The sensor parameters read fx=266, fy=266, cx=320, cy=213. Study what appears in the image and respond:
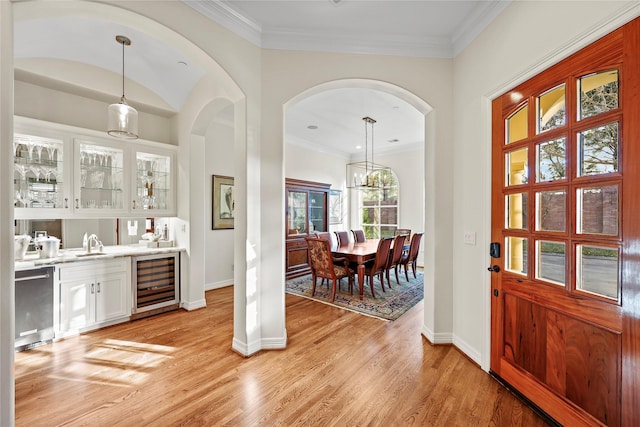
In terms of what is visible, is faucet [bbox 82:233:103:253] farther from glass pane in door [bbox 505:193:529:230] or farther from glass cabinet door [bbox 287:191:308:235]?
glass pane in door [bbox 505:193:529:230]

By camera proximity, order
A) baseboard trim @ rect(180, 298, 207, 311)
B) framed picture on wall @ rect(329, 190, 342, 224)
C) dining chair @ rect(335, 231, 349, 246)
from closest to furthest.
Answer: baseboard trim @ rect(180, 298, 207, 311) < dining chair @ rect(335, 231, 349, 246) < framed picture on wall @ rect(329, 190, 342, 224)

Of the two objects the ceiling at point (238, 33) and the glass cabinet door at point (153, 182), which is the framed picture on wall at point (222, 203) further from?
the ceiling at point (238, 33)

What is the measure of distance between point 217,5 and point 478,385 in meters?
3.73

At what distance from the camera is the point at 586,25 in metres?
1.48

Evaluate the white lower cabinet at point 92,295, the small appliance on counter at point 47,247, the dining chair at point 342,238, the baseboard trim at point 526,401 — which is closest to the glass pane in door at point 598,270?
the baseboard trim at point 526,401

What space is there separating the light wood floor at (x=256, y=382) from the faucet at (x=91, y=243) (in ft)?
3.17

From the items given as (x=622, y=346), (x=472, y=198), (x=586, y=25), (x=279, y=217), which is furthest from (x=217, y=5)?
(x=622, y=346)

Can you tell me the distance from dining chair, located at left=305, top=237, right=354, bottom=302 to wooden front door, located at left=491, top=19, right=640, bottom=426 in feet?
7.19

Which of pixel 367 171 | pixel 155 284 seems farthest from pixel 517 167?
pixel 367 171

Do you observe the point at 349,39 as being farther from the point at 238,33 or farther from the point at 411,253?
the point at 411,253

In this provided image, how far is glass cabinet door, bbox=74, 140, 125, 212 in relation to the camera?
3.04 metres

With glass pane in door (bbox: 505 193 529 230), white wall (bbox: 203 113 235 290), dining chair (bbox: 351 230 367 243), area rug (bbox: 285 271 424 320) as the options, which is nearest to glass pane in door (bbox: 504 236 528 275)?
glass pane in door (bbox: 505 193 529 230)

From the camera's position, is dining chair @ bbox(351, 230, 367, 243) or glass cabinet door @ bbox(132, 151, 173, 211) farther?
dining chair @ bbox(351, 230, 367, 243)

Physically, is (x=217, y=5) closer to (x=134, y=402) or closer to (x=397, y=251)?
(x=134, y=402)
